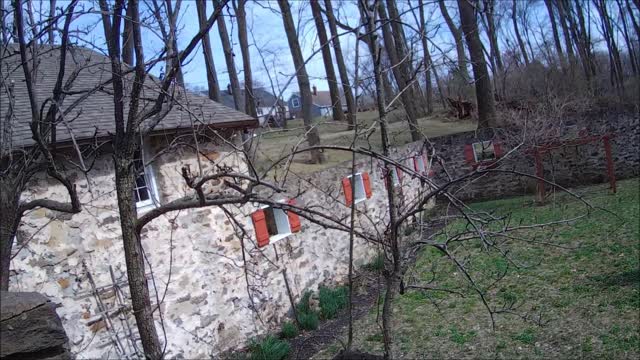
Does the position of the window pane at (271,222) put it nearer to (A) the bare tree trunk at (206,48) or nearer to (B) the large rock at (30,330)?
(A) the bare tree trunk at (206,48)

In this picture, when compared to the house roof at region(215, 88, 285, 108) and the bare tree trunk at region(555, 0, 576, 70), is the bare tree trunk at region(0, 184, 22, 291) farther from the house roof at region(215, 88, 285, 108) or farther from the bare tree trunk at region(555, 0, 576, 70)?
the bare tree trunk at region(555, 0, 576, 70)

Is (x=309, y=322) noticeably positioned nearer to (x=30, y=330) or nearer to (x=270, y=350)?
(x=270, y=350)

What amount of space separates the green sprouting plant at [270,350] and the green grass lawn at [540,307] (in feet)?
1.69

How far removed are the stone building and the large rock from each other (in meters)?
2.47

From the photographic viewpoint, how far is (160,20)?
3.94 metres

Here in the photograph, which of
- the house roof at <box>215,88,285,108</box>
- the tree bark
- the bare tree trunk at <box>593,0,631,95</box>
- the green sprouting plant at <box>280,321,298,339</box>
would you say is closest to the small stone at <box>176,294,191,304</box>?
the green sprouting plant at <box>280,321,298,339</box>

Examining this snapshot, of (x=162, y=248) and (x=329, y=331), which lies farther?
(x=329, y=331)

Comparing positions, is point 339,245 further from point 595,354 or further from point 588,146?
point 588,146

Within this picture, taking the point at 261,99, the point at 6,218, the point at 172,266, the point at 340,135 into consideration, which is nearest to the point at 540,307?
the point at 261,99

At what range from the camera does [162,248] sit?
20.9ft

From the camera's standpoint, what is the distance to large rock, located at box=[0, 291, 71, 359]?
5.99 feet

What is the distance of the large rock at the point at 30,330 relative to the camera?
183cm

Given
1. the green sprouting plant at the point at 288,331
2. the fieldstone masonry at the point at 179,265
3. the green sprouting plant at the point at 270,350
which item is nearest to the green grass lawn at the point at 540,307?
the green sprouting plant at the point at 270,350

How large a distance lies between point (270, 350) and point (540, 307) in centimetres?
340
